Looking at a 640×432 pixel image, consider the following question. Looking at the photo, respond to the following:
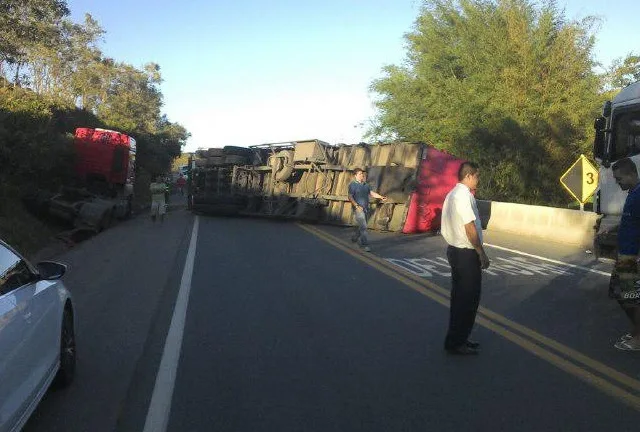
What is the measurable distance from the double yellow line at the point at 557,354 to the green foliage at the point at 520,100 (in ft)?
55.1

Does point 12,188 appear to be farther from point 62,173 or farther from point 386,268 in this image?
point 386,268

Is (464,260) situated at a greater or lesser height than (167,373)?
greater

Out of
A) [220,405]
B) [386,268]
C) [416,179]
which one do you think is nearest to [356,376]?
[220,405]

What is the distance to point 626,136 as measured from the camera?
8.94 metres

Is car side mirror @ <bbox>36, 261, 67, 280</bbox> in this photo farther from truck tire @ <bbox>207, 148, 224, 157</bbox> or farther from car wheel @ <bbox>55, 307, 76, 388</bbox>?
truck tire @ <bbox>207, 148, 224, 157</bbox>

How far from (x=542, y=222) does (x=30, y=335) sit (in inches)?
637

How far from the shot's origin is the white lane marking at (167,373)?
4.31 meters

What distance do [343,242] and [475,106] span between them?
13900 mm

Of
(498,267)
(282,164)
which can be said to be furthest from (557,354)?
(282,164)

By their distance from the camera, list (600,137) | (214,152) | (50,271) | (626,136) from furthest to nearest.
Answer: (214,152) → (600,137) → (626,136) → (50,271)

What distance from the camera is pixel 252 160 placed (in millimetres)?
23969

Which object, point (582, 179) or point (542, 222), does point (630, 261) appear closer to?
point (582, 179)

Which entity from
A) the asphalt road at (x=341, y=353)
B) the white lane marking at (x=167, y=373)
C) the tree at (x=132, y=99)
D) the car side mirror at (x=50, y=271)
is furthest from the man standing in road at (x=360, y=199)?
the tree at (x=132, y=99)

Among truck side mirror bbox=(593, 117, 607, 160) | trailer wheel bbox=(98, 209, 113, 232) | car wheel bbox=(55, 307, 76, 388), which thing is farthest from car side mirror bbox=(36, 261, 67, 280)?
trailer wheel bbox=(98, 209, 113, 232)
